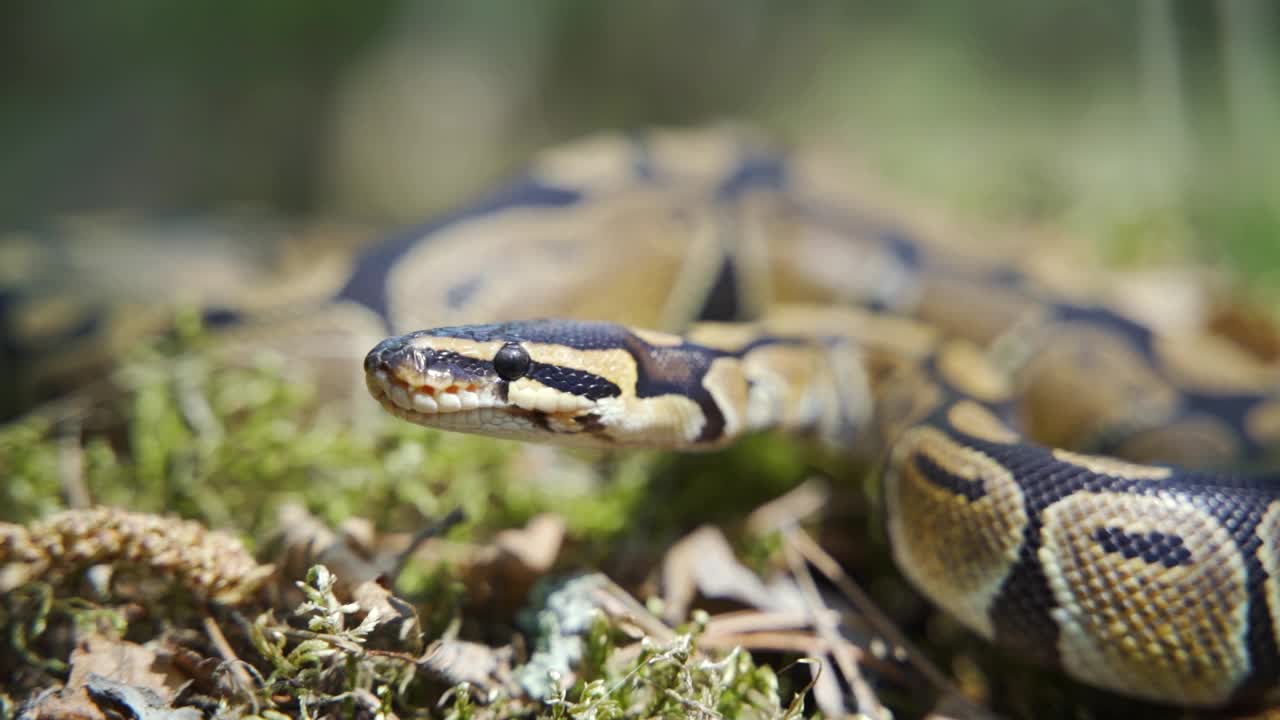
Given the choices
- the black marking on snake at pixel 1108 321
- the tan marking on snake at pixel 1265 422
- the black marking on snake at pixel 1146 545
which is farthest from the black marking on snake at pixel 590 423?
the tan marking on snake at pixel 1265 422

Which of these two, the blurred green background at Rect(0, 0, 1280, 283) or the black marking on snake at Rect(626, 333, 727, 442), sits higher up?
the blurred green background at Rect(0, 0, 1280, 283)

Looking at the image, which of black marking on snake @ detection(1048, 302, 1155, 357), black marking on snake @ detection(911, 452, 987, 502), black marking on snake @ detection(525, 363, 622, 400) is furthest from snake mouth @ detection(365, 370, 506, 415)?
black marking on snake @ detection(1048, 302, 1155, 357)

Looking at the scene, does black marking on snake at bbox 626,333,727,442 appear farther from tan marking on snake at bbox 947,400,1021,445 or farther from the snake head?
tan marking on snake at bbox 947,400,1021,445

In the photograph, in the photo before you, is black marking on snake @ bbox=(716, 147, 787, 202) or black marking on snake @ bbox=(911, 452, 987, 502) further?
black marking on snake @ bbox=(716, 147, 787, 202)

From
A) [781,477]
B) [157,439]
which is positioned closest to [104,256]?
[157,439]

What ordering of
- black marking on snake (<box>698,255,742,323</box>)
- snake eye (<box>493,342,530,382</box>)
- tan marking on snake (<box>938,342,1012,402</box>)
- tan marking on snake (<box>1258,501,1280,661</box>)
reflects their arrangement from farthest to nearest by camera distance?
black marking on snake (<box>698,255,742,323</box>), tan marking on snake (<box>938,342,1012,402</box>), snake eye (<box>493,342,530,382</box>), tan marking on snake (<box>1258,501,1280,661</box>)

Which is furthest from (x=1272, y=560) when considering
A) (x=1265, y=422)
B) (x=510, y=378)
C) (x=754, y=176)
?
(x=754, y=176)

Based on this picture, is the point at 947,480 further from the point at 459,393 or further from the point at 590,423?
the point at 459,393

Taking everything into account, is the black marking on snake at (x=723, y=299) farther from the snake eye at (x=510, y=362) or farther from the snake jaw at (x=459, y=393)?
the snake eye at (x=510, y=362)
